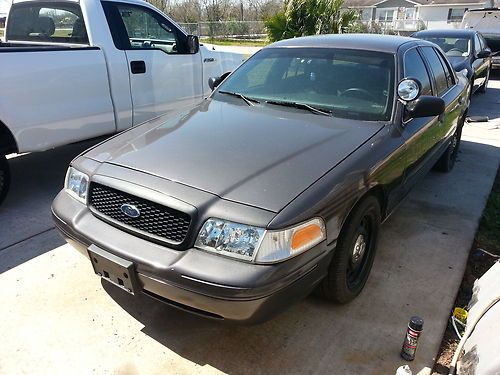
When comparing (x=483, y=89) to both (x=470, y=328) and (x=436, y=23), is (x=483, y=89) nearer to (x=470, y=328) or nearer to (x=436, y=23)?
(x=470, y=328)

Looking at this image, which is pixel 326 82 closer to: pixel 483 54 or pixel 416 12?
pixel 483 54

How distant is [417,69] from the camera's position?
12.6 ft

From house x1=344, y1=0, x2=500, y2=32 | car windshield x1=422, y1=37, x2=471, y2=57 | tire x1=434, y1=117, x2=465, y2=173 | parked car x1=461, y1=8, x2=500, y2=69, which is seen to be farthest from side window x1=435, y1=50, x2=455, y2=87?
house x1=344, y1=0, x2=500, y2=32

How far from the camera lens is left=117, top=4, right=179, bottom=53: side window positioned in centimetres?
496

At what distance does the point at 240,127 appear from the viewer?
120 inches

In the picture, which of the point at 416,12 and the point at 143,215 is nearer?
the point at 143,215

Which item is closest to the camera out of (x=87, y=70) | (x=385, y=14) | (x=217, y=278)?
(x=217, y=278)

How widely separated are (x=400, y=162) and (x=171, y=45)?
11.8 ft

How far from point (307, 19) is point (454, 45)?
595 cm

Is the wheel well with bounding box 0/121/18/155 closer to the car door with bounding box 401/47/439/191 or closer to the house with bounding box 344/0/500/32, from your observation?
the car door with bounding box 401/47/439/191

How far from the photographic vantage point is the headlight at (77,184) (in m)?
2.69

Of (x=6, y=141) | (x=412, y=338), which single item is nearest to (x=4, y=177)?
(x=6, y=141)

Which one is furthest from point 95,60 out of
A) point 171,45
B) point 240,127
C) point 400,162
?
point 400,162

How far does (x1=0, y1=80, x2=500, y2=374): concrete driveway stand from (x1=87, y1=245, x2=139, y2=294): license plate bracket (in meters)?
0.44
